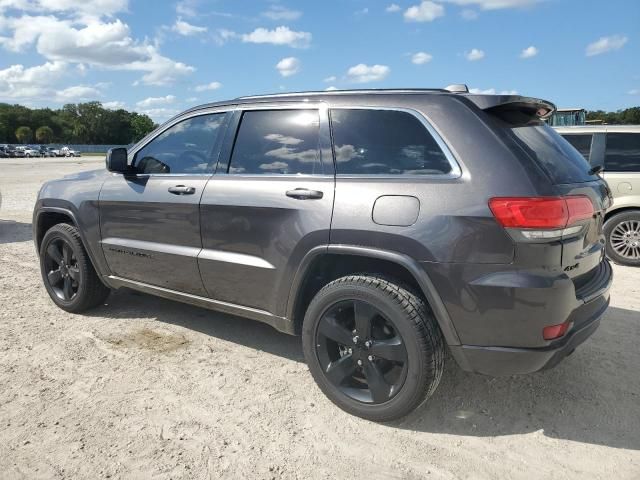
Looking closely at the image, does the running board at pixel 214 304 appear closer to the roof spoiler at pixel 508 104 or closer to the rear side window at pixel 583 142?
the roof spoiler at pixel 508 104

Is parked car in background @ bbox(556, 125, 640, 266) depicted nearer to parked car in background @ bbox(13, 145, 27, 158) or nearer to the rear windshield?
the rear windshield

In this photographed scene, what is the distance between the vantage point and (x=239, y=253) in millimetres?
3361

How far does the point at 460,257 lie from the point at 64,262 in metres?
3.72

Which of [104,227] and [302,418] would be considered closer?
[302,418]

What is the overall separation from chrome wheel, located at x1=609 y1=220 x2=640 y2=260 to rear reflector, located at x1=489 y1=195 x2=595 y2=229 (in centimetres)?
503

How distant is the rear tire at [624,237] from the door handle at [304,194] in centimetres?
531

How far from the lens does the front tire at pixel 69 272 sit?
4504mm

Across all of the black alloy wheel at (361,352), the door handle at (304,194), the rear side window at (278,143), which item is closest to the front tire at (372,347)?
the black alloy wheel at (361,352)

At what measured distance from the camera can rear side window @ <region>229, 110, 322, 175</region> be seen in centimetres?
320

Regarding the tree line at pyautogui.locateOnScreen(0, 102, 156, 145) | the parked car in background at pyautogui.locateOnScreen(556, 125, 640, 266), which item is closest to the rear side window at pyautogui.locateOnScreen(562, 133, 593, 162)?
the parked car in background at pyautogui.locateOnScreen(556, 125, 640, 266)

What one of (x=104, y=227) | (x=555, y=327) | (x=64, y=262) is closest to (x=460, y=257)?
(x=555, y=327)

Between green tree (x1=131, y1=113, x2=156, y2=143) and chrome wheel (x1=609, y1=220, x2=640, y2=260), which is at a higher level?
green tree (x1=131, y1=113, x2=156, y2=143)

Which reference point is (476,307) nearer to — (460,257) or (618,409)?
(460,257)

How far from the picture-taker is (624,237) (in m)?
6.71
